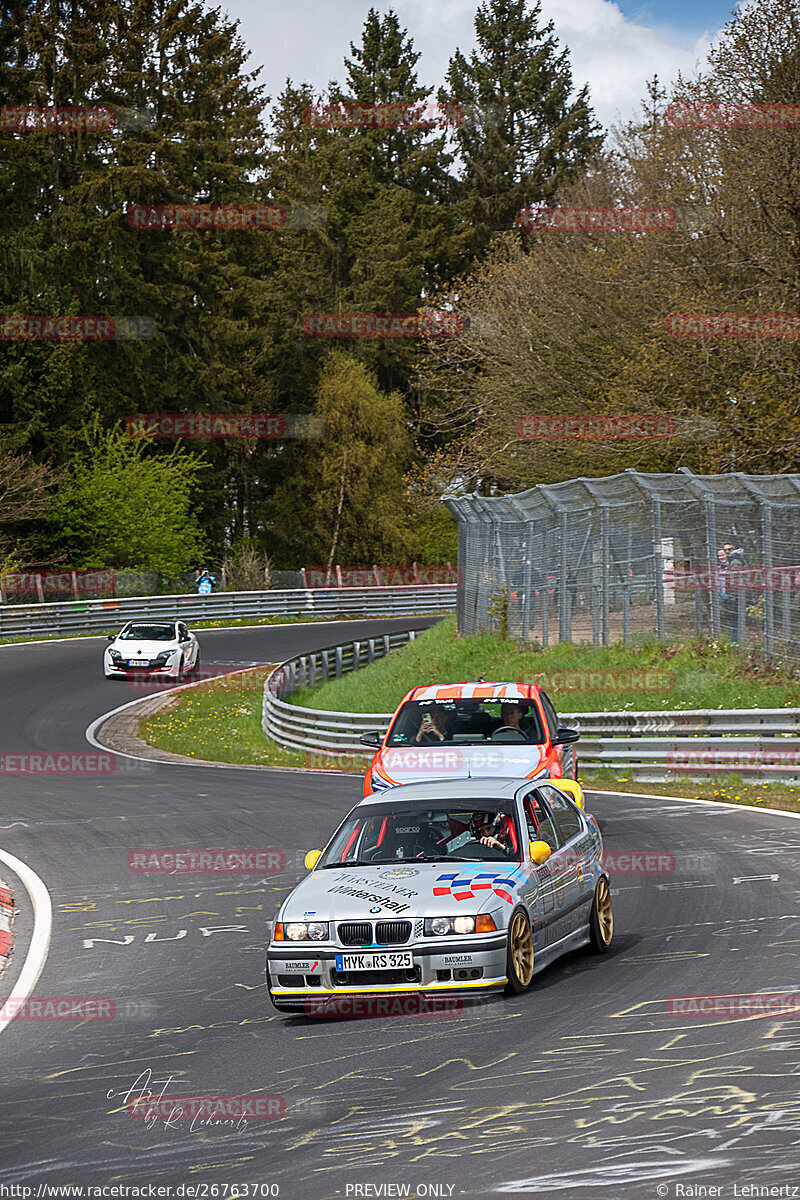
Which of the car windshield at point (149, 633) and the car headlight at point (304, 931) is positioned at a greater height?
the car headlight at point (304, 931)

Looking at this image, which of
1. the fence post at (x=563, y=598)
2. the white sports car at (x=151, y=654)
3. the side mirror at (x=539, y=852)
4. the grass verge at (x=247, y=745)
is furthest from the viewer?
the white sports car at (x=151, y=654)

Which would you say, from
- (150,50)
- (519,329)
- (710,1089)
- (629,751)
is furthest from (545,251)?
(710,1089)

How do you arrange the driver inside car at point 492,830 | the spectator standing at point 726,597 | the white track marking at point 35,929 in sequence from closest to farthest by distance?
1. the driver inside car at point 492,830
2. the white track marking at point 35,929
3. the spectator standing at point 726,597

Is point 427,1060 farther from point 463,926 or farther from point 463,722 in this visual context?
point 463,722

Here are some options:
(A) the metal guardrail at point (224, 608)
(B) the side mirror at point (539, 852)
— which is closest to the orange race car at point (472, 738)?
(B) the side mirror at point (539, 852)

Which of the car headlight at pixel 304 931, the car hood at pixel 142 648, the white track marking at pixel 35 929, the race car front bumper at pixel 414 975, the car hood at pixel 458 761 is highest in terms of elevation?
the car hood at pixel 458 761

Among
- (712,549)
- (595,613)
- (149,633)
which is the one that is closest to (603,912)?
(712,549)

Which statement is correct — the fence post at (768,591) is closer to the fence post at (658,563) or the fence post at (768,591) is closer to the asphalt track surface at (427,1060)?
the fence post at (658,563)

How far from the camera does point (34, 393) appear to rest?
59.7 metres

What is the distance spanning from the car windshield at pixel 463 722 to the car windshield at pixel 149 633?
23792 mm

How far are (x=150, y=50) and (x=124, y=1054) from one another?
6982 centimetres

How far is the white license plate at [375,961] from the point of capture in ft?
27.5

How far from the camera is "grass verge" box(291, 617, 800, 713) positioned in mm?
23266

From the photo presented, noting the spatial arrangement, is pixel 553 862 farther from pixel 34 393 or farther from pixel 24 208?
pixel 24 208
